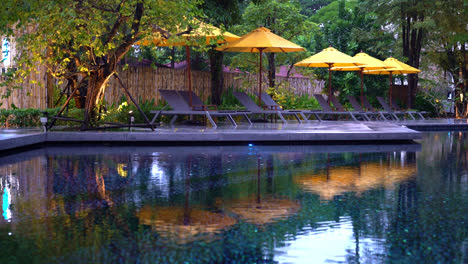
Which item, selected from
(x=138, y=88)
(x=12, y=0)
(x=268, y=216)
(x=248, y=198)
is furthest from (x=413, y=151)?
(x=138, y=88)

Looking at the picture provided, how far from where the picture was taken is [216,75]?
22.4 meters

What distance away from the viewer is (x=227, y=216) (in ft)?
17.9

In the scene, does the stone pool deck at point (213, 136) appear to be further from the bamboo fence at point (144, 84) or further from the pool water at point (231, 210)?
the bamboo fence at point (144, 84)

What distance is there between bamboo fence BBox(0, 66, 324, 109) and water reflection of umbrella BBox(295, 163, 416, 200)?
1088cm

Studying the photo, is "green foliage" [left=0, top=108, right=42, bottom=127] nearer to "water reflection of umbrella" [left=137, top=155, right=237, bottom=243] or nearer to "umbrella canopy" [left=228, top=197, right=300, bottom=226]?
"water reflection of umbrella" [left=137, top=155, right=237, bottom=243]

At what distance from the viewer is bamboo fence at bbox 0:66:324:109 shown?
17.6 meters

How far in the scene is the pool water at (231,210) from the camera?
420cm

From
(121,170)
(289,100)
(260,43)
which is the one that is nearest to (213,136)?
(121,170)

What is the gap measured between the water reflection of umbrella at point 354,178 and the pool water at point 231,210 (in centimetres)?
1

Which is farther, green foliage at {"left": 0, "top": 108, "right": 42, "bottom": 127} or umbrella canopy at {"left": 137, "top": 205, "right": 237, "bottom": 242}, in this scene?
green foliage at {"left": 0, "top": 108, "right": 42, "bottom": 127}

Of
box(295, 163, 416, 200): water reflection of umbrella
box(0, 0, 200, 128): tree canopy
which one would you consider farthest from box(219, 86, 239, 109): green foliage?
box(295, 163, 416, 200): water reflection of umbrella

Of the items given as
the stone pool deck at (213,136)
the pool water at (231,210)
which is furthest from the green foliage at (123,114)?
the pool water at (231,210)

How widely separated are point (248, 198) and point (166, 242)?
2123 mm

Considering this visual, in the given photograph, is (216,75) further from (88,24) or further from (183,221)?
(183,221)
